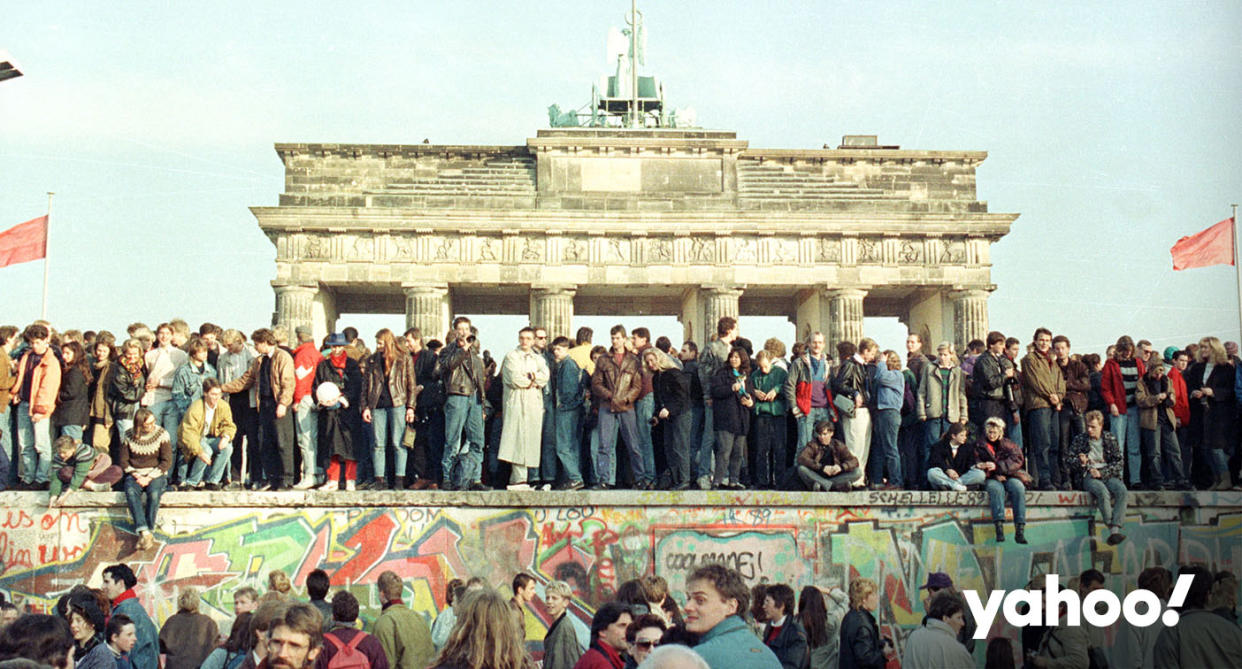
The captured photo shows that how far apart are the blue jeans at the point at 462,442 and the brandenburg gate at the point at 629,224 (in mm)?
27469

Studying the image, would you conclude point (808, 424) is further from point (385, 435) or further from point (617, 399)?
point (385, 435)

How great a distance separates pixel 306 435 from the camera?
46.2 ft

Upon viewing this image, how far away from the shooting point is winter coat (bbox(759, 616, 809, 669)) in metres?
8.62

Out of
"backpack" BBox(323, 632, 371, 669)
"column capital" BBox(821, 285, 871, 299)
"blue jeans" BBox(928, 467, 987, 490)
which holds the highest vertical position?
"column capital" BBox(821, 285, 871, 299)

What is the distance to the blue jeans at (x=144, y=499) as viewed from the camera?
42.5 feet

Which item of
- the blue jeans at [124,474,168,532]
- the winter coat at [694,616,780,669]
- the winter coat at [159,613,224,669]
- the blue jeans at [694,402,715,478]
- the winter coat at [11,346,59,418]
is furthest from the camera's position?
the blue jeans at [694,402,715,478]

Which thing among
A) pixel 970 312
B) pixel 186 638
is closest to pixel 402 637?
pixel 186 638

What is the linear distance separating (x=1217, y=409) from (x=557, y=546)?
7979 mm

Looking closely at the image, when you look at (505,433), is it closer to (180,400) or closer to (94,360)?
(180,400)

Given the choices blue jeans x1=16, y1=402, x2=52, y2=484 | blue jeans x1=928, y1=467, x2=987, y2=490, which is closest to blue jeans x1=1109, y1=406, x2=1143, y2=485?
blue jeans x1=928, y1=467, x2=987, y2=490

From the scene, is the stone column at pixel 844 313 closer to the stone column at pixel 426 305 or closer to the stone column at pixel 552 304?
the stone column at pixel 552 304

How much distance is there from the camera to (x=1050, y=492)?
1388 cm

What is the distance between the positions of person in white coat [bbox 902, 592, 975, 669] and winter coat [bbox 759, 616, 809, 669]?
879 millimetres

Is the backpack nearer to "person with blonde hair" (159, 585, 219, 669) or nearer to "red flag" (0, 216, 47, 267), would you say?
"person with blonde hair" (159, 585, 219, 669)
